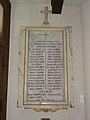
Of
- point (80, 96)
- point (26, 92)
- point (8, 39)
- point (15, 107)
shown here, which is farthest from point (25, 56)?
point (80, 96)

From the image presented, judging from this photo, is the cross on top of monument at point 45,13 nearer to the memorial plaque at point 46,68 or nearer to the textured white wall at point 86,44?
the memorial plaque at point 46,68

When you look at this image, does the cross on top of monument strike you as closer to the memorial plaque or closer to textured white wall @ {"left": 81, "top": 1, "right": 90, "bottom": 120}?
the memorial plaque

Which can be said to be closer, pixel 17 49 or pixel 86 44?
pixel 86 44

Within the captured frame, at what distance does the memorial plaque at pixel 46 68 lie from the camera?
2.61m

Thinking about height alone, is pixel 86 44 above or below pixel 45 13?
below

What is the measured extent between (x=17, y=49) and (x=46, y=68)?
537mm

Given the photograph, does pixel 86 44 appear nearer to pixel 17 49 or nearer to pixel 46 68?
pixel 46 68

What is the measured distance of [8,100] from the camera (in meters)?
2.61

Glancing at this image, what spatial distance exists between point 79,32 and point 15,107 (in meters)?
1.49

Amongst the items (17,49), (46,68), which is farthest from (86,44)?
(17,49)

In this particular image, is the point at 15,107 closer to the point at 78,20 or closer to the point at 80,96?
the point at 80,96

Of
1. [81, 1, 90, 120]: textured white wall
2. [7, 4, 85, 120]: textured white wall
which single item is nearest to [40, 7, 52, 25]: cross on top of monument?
[7, 4, 85, 120]: textured white wall

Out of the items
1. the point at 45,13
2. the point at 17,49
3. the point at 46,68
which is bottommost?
the point at 46,68

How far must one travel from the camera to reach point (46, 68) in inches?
106
